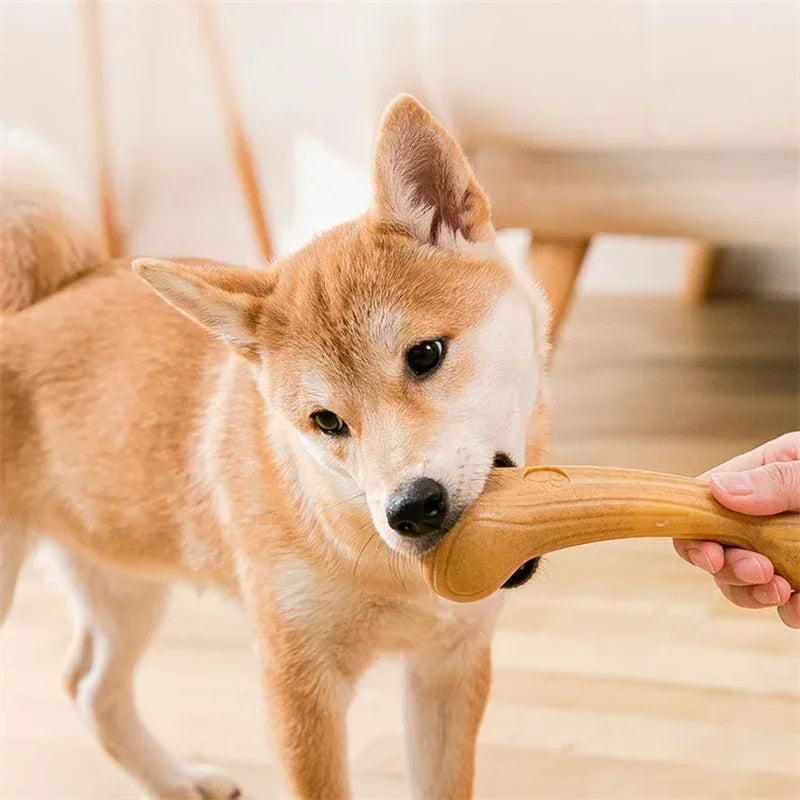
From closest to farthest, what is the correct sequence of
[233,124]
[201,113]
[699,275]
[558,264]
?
[558,264] < [233,124] < [201,113] < [699,275]

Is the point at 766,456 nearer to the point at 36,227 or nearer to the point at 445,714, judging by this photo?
the point at 445,714

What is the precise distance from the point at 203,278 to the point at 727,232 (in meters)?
1.20

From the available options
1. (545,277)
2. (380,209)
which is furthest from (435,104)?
(380,209)

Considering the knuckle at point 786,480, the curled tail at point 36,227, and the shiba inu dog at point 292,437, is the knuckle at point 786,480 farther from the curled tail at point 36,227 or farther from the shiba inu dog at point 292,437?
the curled tail at point 36,227

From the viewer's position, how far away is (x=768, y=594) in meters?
1.05

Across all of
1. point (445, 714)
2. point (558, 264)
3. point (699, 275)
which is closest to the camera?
point (445, 714)

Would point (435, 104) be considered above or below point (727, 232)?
above

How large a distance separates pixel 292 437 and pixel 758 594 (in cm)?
48

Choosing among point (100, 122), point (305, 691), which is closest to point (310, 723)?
point (305, 691)

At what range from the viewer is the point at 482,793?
4.70 feet

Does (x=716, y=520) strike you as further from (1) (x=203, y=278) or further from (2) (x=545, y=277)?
(2) (x=545, y=277)

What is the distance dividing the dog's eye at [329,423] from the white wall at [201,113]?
172 cm

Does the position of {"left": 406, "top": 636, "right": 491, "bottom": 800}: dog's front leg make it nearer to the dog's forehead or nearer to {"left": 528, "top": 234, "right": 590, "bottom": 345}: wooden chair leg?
the dog's forehead

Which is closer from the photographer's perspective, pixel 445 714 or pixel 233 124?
pixel 445 714
